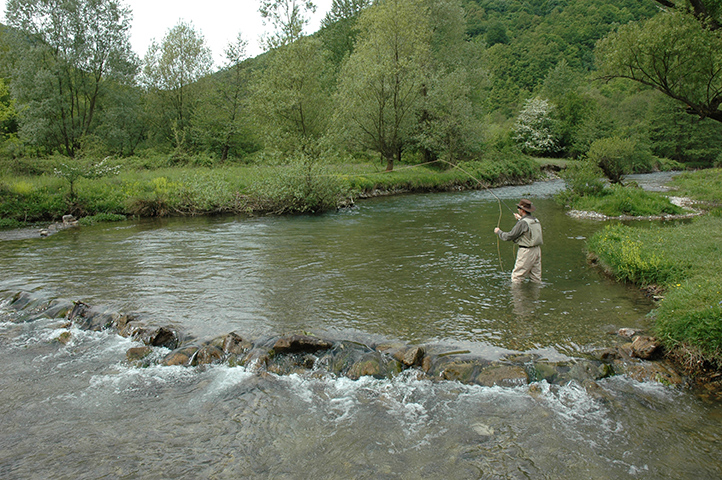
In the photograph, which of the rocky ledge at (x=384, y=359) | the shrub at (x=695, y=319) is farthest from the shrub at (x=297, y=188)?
the shrub at (x=695, y=319)

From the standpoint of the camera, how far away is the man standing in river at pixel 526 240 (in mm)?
9883

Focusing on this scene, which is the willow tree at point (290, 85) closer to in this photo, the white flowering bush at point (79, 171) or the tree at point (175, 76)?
the white flowering bush at point (79, 171)

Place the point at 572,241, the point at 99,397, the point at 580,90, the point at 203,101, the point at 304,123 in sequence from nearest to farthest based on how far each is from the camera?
the point at 99,397 < the point at 572,241 < the point at 304,123 < the point at 203,101 < the point at 580,90

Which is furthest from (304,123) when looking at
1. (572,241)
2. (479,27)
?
(479,27)

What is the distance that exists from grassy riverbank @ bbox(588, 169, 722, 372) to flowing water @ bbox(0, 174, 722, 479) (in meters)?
0.62

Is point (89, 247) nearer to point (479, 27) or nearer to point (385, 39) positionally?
point (385, 39)

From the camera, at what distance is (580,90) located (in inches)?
2394

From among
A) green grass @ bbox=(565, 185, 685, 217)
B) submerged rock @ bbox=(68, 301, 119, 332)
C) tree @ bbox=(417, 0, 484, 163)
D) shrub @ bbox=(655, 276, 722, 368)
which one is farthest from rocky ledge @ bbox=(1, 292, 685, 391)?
tree @ bbox=(417, 0, 484, 163)

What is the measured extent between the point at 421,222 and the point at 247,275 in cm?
979

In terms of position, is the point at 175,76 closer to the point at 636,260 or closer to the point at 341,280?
the point at 341,280

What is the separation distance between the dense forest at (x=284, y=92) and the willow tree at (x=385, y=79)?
0.34 feet

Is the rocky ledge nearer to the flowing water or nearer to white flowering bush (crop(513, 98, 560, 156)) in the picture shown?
the flowing water

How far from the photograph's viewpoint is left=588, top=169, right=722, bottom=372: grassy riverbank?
20.5ft

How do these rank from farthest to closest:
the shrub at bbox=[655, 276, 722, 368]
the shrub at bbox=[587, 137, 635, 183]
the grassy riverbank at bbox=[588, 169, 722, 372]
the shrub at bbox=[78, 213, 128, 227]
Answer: the shrub at bbox=[587, 137, 635, 183] < the shrub at bbox=[78, 213, 128, 227] < the grassy riverbank at bbox=[588, 169, 722, 372] < the shrub at bbox=[655, 276, 722, 368]
